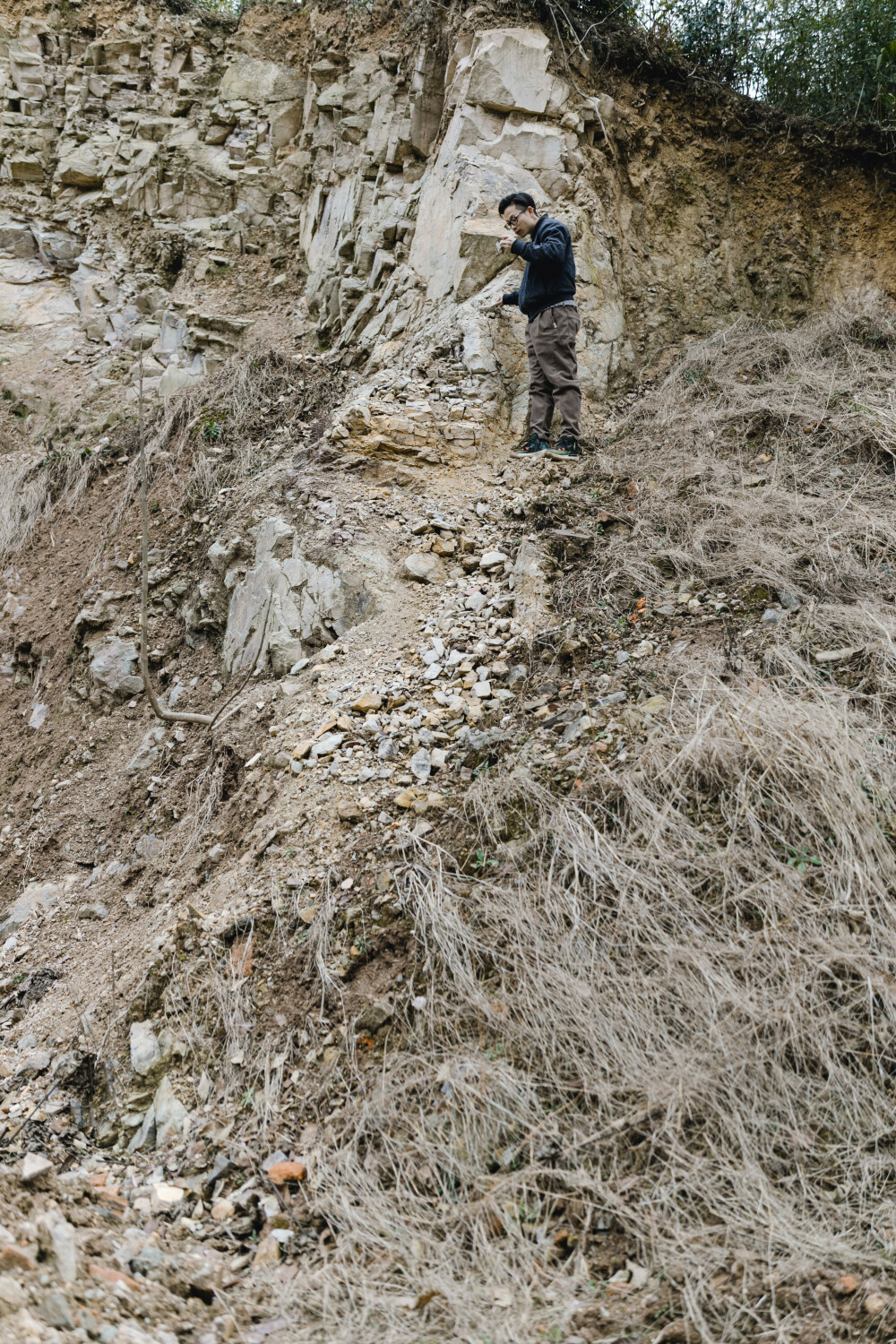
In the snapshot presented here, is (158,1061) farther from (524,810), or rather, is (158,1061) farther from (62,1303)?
(524,810)

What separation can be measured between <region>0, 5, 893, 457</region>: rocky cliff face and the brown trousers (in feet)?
0.92

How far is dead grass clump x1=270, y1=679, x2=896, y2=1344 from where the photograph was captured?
2.11 m

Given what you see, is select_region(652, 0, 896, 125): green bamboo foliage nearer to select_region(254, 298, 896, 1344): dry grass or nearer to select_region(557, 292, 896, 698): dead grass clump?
select_region(557, 292, 896, 698): dead grass clump

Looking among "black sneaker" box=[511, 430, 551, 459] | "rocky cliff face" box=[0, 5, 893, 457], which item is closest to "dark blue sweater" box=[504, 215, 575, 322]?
"rocky cliff face" box=[0, 5, 893, 457]

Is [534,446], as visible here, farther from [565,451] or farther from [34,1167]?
Answer: [34,1167]

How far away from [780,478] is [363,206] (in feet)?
14.9

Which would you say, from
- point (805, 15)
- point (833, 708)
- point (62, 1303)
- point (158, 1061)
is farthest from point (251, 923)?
point (805, 15)

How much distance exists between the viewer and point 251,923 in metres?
3.26

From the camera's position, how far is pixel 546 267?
5.46m

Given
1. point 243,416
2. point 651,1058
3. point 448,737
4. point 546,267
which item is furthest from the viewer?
point 243,416

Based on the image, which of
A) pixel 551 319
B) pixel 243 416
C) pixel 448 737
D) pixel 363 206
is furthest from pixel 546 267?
pixel 448 737

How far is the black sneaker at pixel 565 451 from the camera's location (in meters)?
5.44

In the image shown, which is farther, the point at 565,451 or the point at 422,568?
the point at 565,451

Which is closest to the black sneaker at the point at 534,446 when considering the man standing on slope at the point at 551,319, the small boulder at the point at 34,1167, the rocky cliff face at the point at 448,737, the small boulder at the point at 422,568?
the man standing on slope at the point at 551,319
